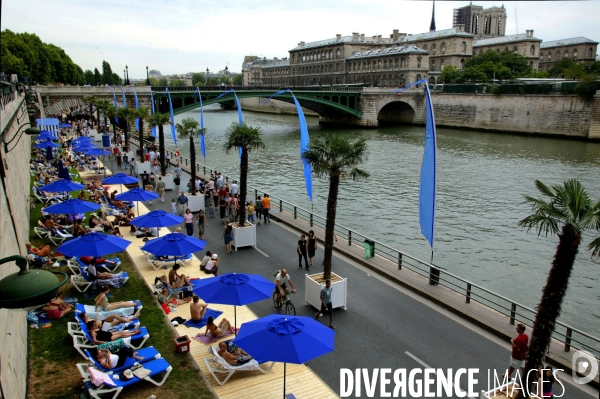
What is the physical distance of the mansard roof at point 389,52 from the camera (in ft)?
370

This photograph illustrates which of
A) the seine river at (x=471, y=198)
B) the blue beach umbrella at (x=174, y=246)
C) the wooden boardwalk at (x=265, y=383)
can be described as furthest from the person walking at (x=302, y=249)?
the seine river at (x=471, y=198)

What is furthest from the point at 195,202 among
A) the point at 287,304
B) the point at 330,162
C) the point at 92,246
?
the point at 287,304

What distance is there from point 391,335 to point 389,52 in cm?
11652

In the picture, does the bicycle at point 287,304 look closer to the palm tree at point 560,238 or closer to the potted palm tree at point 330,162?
the potted palm tree at point 330,162

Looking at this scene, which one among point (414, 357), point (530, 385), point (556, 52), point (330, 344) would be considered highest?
point (556, 52)

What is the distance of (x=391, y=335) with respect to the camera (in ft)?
36.4

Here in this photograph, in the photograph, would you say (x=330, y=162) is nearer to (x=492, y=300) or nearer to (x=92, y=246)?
(x=92, y=246)

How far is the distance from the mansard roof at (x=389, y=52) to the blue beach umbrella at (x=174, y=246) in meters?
108

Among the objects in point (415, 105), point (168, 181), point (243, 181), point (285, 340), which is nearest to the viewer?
point (285, 340)

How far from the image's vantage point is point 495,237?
23.2 metres

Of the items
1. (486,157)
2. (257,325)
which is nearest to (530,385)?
(257,325)

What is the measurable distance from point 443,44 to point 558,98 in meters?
67.2

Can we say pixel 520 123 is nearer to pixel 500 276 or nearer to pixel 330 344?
pixel 500 276

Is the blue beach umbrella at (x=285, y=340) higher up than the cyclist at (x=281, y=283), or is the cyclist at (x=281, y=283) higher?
the blue beach umbrella at (x=285, y=340)
